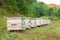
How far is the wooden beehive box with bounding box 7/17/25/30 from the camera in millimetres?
13734

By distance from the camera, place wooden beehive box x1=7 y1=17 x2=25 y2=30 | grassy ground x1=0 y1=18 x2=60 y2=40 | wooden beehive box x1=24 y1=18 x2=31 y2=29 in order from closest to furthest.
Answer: grassy ground x1=0 y1=18 x2=60 y2=40
wooden beehive box x1=7 y1=17 x2=25 y2=30
wooden beehive box x1=24 y1=18 x2=31 y2=29

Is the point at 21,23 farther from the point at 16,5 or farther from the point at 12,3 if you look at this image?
the point at 16,5

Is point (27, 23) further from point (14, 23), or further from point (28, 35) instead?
point (28, 35)

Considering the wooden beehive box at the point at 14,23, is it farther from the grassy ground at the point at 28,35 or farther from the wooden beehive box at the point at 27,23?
the wooden beehive box at the point at 27,23

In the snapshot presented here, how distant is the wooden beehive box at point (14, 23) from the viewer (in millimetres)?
13734

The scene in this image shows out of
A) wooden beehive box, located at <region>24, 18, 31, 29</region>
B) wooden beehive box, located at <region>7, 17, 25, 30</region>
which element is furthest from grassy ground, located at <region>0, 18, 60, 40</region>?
wooden beehive box, located at <region>24, 18, 31, 29</region>

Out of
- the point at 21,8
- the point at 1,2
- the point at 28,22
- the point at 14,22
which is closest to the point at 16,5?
the point at 21,8

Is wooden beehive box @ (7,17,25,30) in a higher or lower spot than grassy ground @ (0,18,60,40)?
higher

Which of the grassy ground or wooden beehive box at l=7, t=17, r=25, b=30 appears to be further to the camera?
Result: wooden beehive box at l=7, t=17, r=25, b=30

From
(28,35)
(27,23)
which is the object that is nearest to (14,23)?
(28,35)

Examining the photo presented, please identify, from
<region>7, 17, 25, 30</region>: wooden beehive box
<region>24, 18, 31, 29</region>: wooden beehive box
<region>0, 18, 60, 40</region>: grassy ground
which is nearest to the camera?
<region>0, 18, 60, 40</region>: grassy ground

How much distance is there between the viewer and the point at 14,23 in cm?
1379

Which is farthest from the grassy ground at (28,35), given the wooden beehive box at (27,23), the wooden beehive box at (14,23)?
the wooden beehive box at (27,23)

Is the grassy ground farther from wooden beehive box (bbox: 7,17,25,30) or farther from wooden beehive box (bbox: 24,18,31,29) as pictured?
wooden beehive box (bbox: 24,18,31,29)
